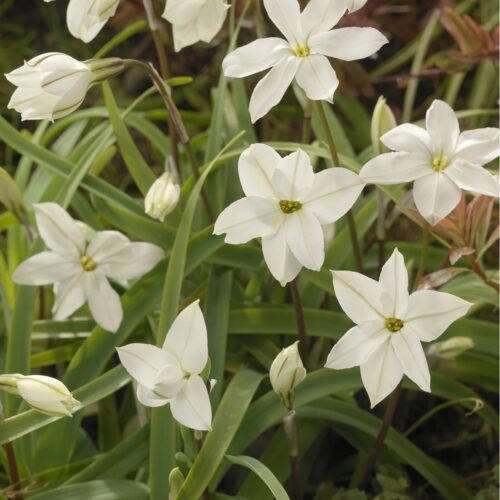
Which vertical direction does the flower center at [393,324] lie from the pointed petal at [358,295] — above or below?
below

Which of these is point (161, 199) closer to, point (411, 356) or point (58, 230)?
point (58, 230)

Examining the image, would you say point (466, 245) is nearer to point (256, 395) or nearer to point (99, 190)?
point (256, 395)

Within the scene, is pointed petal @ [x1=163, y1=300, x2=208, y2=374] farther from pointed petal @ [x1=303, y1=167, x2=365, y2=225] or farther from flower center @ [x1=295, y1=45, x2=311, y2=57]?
flower center @ [x1=295, y1=45, x2=311, y2=57]

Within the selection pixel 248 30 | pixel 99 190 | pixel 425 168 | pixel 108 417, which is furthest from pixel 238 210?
pixel 248 30

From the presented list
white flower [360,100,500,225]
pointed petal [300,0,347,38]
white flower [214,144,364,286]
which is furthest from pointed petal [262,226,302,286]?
pointed petal [300,0,347,38]

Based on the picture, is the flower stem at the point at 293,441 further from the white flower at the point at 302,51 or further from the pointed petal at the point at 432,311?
the white flower at the point at 302,51

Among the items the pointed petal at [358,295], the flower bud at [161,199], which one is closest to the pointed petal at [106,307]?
the flower bud at [161,199]

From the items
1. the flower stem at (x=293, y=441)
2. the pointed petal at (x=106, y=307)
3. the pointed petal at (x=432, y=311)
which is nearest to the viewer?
the pointed petal at (x=432, y=311)
